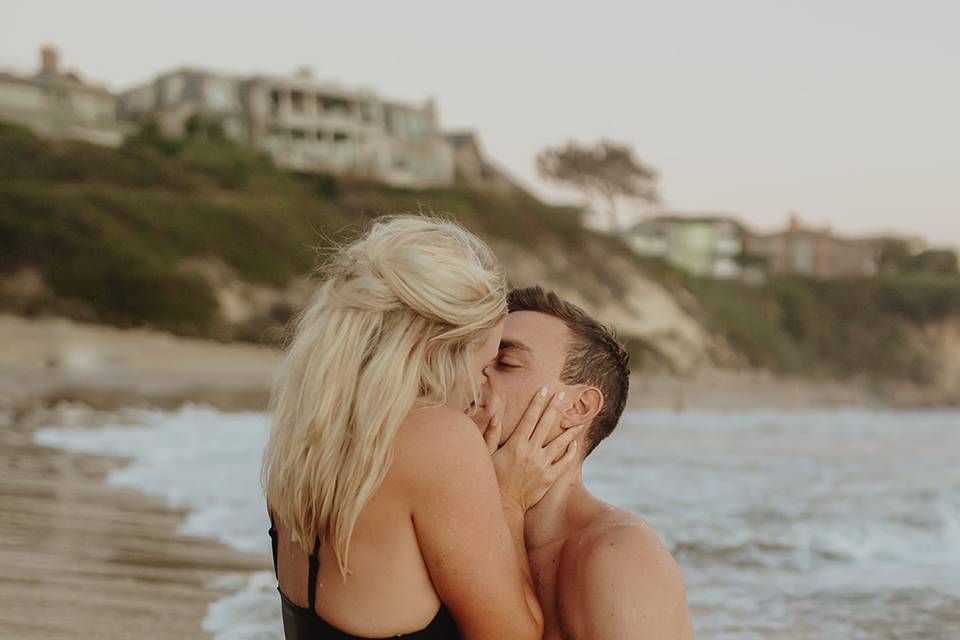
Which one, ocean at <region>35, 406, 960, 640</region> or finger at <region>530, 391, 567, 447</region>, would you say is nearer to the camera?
finger at <region>530, 391, 567, 447</region>

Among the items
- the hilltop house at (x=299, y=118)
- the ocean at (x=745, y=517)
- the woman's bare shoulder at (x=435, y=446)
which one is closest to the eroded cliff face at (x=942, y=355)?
the hilltop house at (x=299, y=118)

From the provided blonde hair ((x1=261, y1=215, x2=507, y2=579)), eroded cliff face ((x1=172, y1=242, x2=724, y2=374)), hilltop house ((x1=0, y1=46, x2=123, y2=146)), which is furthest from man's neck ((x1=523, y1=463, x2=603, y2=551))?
hilltop house ((x1=0, y1=46, x2=123, y2=146))

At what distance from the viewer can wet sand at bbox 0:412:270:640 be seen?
14.2 feet

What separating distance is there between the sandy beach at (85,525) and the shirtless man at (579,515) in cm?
237

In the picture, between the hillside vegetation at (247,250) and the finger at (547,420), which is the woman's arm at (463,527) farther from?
the hillside vegetation at (247,250)

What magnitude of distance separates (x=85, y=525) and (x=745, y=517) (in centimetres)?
576

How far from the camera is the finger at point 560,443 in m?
2.57

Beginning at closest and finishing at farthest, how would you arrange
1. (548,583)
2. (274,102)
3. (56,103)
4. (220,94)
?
(548,583)
(56,103)
(220,94)
(274,102)

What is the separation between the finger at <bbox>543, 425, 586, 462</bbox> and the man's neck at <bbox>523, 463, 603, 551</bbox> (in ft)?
0.24

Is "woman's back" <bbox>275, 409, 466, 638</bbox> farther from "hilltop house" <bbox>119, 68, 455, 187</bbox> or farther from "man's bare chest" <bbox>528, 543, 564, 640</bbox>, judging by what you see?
"hilltop house" <bbox>119, 68, 455, 187</bbox>

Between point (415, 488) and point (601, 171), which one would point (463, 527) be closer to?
point (415, 488)

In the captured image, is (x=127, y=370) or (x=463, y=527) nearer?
(x=463, y=527)

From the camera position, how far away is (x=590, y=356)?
264 cm

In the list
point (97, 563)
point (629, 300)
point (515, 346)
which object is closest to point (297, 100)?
point (629, 300)
